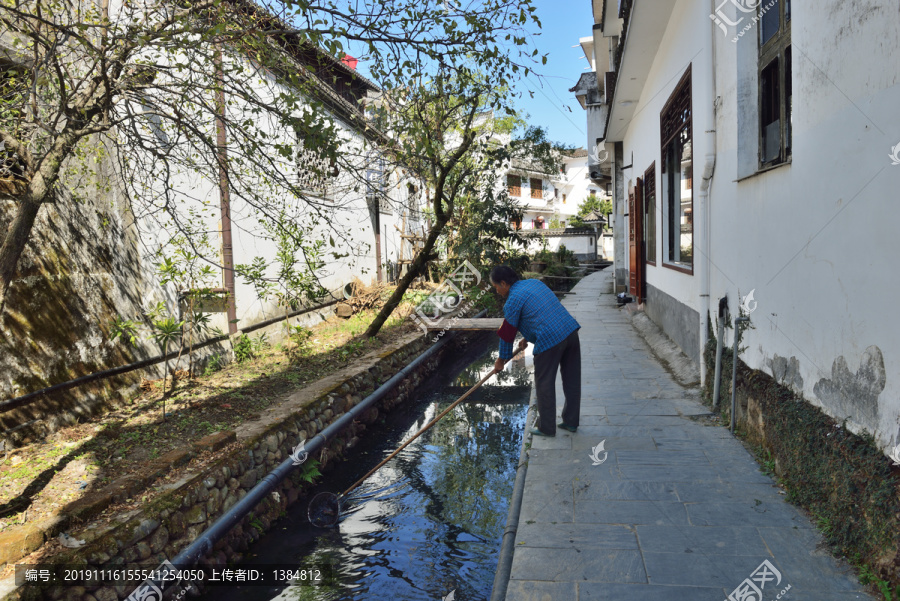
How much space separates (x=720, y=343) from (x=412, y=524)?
2.97 m

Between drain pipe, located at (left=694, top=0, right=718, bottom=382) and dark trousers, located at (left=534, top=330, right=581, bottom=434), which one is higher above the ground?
drain pipe, located at (left=694, top=0, right=718, bottom=382)

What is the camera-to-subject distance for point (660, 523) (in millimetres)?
3422

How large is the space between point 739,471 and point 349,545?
9.38ft

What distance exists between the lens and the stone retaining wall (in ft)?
10.8

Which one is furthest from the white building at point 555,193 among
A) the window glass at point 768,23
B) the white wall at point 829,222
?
the white wall at point 829,222

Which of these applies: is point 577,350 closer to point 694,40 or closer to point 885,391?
point 885,391

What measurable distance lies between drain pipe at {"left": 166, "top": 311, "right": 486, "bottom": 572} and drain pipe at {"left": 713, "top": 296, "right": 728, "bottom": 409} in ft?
11.9

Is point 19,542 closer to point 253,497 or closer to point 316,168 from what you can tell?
point 253,497

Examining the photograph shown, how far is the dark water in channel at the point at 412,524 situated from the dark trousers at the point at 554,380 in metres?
0.82

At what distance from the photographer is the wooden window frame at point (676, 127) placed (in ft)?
21.6

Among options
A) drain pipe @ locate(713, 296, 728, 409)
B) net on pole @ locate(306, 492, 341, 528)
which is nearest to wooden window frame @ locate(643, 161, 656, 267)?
drain pipe @ locate(713, 296, 728, 409)

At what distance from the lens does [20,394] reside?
4.61 m

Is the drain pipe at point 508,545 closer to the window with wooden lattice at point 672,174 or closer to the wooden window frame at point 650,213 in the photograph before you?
the window with wooden lattice at point 672,174

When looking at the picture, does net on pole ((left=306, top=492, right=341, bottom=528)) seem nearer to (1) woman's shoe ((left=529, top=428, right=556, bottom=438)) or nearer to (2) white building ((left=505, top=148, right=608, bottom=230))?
(1) woman's shoe ((left=529, top=428, right=556, bottom=438))
